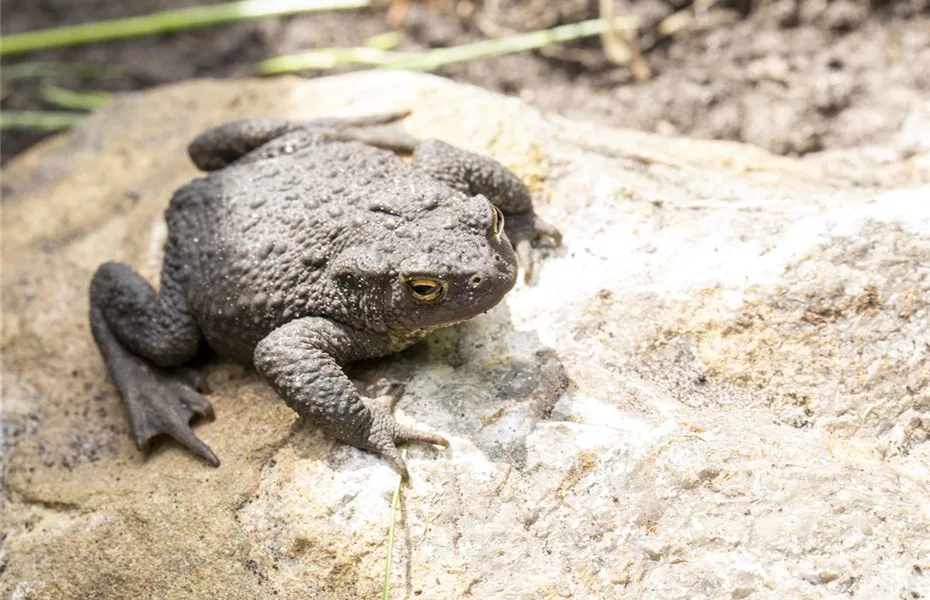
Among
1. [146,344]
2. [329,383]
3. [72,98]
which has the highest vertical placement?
[72,98]

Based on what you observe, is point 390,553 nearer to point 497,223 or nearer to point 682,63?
point 497,223

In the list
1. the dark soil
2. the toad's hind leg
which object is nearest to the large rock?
the toad's hind leg

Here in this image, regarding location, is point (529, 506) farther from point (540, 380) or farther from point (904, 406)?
point (904, 406)

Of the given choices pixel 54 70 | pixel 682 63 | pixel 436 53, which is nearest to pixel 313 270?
pixel 436 53

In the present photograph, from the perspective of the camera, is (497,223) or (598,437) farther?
(497,223)

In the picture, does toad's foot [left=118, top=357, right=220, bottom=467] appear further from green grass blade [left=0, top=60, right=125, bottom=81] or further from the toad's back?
green grass blade [left=0, top=60, right=125, bottom=81]

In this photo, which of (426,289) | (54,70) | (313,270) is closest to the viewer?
(426,289)
